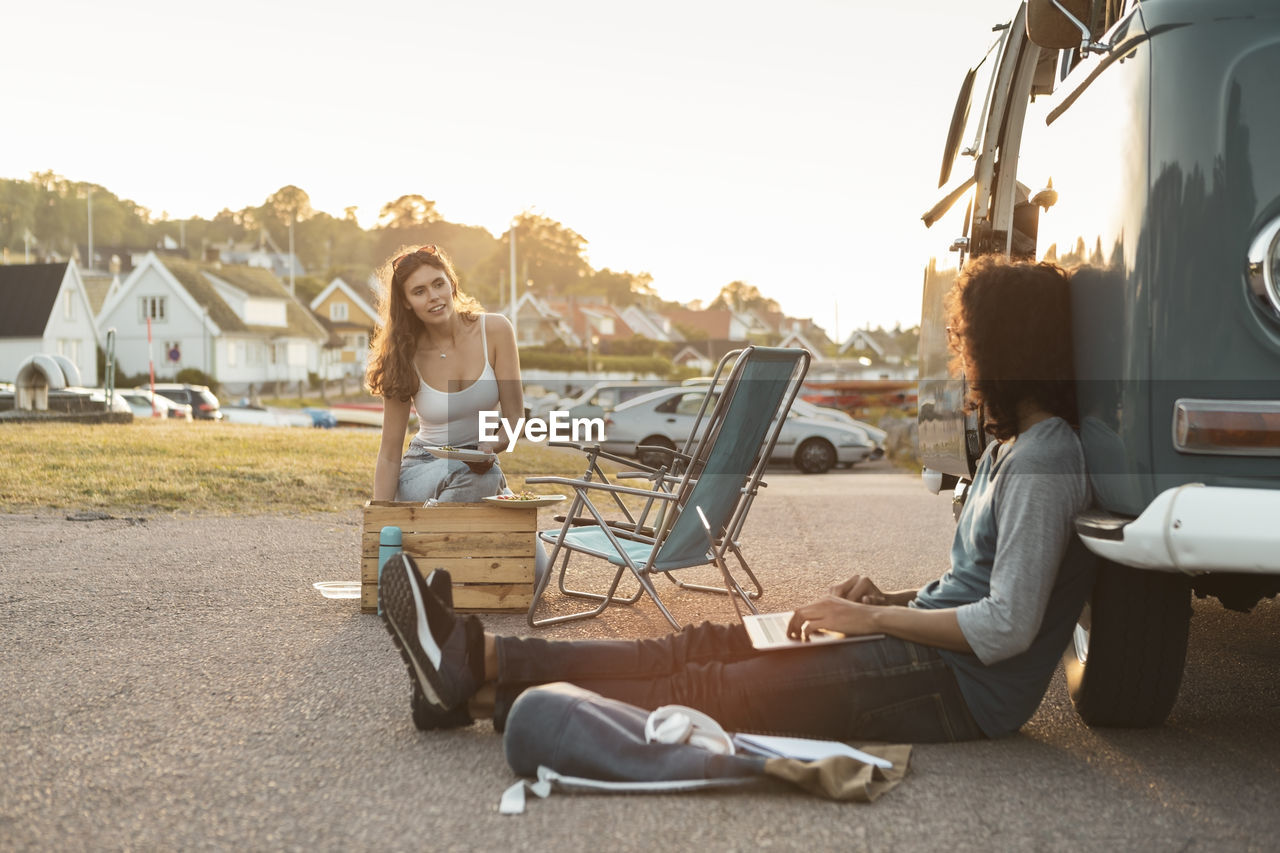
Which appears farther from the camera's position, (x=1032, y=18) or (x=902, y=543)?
(x=902, y=543)

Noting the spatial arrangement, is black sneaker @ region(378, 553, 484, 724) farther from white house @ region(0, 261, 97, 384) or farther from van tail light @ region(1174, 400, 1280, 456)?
white house @ region(0, 261, 97, 384)

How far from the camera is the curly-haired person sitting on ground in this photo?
11.2ft

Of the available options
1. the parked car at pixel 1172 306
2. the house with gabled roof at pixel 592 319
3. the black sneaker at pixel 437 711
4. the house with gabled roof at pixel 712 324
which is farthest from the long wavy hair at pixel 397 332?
the house with gabled roof at pixel 712 324

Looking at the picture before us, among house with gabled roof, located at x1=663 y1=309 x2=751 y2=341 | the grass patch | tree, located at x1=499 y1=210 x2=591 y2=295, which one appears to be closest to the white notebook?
the grass patch

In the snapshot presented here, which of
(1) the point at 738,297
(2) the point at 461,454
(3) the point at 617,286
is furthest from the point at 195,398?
(1) the point at 738,297

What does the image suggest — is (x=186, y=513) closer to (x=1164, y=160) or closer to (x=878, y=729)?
(x=878, y=729)

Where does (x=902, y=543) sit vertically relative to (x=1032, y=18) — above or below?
below

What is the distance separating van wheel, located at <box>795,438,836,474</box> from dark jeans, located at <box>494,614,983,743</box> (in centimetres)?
1664

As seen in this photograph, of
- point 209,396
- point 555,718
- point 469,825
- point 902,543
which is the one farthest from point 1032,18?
point 209,396

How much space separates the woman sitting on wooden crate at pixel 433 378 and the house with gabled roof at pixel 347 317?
80049 millimetres

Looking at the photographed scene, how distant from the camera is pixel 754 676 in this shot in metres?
3.52

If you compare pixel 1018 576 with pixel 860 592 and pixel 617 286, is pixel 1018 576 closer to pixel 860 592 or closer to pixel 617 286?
pixel 860 592

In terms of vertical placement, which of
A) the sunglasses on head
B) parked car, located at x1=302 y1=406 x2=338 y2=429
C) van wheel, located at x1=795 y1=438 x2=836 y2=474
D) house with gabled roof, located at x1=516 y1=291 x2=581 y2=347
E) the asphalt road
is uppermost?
house with gabled roof, located at x1=516 y1=291 x2=581 y2=347

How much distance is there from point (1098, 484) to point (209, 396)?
35974 millimetres
